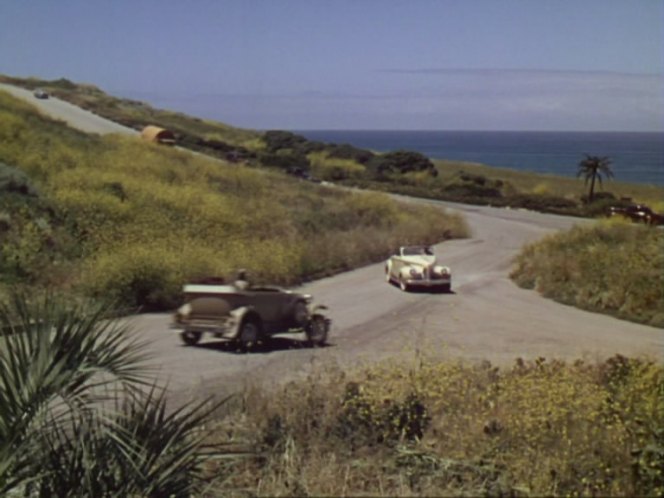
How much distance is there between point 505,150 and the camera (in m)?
7.39

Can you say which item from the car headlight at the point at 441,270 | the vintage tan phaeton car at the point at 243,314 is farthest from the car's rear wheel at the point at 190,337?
the car headlight at the point at 441,270

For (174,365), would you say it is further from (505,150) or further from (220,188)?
(505,150)

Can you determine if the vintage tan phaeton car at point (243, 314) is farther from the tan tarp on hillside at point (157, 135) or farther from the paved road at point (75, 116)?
the paved road at point (75, 116)

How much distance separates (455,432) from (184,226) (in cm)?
256

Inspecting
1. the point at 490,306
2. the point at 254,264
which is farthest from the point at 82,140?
the point at 490,306

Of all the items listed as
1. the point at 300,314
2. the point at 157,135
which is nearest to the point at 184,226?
the point at 300,314

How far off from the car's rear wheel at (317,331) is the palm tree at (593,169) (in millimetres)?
2295

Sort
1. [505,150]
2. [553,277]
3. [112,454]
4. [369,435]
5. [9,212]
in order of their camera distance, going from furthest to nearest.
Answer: [9,212]
[505,150]
[553,277]
[369,435]
[112,454]

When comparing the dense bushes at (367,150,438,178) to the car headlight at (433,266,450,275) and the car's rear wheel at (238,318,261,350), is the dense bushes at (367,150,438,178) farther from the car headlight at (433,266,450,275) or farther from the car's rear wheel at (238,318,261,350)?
the car's rear wheel at (238,318,261,350)

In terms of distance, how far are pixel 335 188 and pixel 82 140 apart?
94.3 inches

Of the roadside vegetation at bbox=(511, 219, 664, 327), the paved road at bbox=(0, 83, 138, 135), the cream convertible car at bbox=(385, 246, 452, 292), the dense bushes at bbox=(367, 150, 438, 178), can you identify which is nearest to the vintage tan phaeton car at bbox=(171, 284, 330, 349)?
the cream convertible car at bbox=(385, 246, 452, 292)

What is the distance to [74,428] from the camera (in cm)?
594

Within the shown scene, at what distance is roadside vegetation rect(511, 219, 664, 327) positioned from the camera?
678 cm

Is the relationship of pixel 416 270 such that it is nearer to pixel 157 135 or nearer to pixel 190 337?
pixel 190 337
